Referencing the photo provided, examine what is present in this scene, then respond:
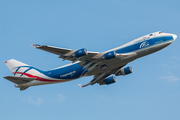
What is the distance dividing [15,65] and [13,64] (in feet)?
1.91

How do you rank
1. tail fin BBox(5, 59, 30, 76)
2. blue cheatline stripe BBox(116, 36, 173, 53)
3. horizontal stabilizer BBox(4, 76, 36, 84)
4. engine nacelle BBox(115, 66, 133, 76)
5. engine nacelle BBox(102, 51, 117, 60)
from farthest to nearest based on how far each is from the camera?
tail fin BBox(5, 59, 30, 76)
engine nacelle BBox(115, 66, 133, 76)
horizontal stabilizer BBox(4, 76, 36, 84)
blue cheatline stripe BBox(116, 36, 173, 53)
engine nacelle BBox(102, 51, 117, 60)

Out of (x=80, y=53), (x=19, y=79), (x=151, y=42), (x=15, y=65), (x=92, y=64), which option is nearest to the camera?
(x=80, y=53)

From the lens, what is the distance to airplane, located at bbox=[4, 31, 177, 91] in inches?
1544

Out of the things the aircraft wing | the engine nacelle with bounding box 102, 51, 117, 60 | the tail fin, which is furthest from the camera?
the tail fin

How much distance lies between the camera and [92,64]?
4234 cm

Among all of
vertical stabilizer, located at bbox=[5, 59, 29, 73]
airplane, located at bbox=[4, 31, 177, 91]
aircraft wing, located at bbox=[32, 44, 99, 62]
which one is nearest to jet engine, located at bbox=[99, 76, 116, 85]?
airplane, located at bbox=[4, 31, 177, 91]

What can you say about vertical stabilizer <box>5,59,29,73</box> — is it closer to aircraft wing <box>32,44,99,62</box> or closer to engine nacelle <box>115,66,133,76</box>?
aircraft wing <box>32,44,99,62</box>

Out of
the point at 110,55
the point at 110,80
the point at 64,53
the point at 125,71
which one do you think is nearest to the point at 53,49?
the point at 64,53

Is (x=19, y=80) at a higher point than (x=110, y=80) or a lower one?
higher

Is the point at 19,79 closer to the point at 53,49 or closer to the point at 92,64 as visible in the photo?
the point at 53,49

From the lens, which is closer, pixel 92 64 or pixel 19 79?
pixel 92 64

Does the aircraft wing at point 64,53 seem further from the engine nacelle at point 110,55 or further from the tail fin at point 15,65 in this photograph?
the tail fin at point 15,65

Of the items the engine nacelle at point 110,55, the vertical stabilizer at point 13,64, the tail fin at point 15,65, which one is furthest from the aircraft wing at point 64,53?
the vertical stabilizer at point 13,64

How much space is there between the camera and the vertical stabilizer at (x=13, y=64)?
50344mm
